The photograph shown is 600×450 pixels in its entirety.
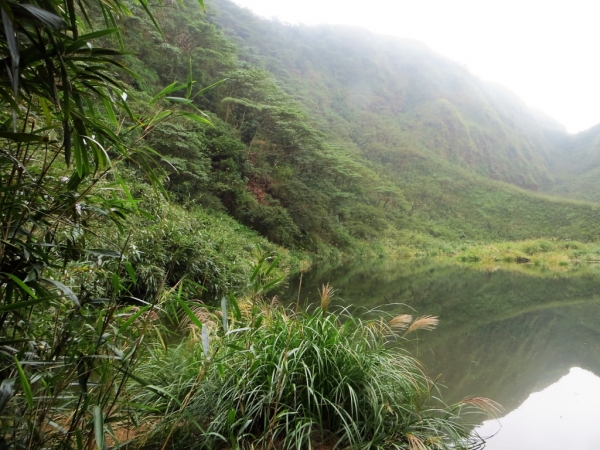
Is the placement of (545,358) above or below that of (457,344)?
above

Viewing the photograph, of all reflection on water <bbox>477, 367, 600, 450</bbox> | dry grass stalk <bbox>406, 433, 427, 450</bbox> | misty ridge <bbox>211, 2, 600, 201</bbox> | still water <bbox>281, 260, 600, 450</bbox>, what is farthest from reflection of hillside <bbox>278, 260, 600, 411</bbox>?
misty ridge <bbox>211, 2, 600, 201</bbox>

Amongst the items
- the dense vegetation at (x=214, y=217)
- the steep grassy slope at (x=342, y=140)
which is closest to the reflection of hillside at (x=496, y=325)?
the dense vegetation at (x=214, y=217)

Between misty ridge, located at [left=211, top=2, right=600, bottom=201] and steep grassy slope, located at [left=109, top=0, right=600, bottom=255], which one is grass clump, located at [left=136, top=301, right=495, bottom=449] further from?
misty ridge, located at [left=211, top=2, right=600, bottom=201]

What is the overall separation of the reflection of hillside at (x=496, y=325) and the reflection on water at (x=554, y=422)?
0.15 m

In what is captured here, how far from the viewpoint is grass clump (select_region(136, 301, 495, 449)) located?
1.85 m

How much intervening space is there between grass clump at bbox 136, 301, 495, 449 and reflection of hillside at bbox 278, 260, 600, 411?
2.93ft

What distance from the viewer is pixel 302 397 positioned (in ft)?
6.70

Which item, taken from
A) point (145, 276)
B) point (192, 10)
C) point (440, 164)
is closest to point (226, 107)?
point (192, 10)

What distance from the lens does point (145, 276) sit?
5.47 meters

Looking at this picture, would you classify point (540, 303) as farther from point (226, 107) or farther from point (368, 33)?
point (368, 33)

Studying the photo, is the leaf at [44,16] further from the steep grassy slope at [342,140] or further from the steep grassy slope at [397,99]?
the steep grassy slope at [397,99]

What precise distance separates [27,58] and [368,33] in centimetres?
7568

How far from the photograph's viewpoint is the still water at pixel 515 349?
10.1 ft

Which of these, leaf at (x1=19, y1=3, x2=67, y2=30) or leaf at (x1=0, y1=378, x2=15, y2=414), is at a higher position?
leaf at (x1=19, y1=3, x2=67, y2=30)
